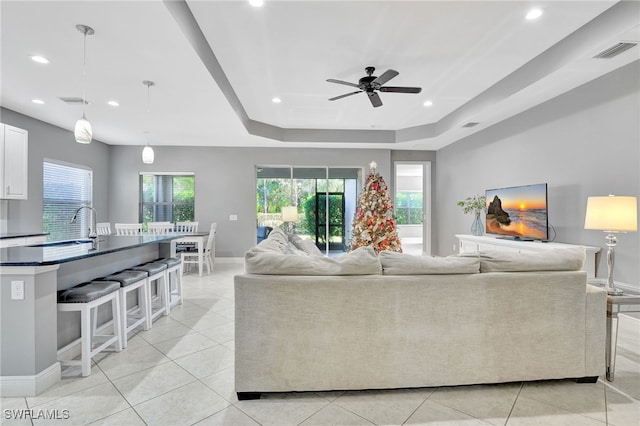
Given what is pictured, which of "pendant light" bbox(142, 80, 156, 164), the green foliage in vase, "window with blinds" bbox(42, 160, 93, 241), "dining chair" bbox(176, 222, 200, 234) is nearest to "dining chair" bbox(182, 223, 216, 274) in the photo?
"dining chair" bbox(176, 222, 200, 234)

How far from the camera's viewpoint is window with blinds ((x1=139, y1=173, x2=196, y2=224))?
7.35 metres

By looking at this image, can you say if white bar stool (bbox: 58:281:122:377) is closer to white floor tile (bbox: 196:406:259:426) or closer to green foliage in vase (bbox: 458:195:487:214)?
white floor tile (bbox: 196:406:259:426)

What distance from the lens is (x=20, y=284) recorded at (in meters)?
2.01

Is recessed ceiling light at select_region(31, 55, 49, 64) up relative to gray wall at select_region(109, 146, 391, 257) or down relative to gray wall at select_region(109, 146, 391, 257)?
up

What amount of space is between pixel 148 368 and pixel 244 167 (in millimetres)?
5471

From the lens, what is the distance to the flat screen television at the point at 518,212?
4.29 meters

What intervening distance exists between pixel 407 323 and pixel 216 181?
6288mm

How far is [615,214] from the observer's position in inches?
93.3

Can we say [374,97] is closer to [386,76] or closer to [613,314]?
[386,76]

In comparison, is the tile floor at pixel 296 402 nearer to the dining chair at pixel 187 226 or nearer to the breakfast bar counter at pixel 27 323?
the breakfast bar counter at pixel 27 323

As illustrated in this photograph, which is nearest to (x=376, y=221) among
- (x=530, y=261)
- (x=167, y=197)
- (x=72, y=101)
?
(x=530, y=261)

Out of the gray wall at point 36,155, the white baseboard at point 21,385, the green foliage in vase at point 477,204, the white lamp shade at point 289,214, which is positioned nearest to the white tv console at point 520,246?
the green foliage in vase at point 477,204

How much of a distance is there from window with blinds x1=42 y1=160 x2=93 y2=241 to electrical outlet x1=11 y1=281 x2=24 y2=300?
4.30 meters

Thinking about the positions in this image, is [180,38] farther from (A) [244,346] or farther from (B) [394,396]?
(B) [394,396]
